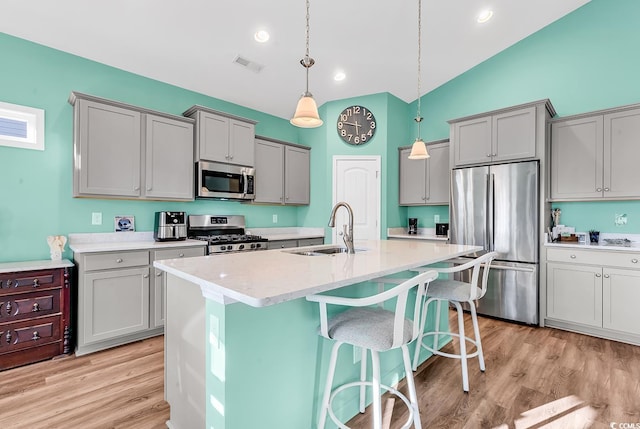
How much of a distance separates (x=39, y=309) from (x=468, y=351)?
362 centimetres

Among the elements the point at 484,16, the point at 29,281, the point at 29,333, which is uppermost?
the point at 484,16

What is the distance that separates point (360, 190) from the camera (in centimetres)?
468

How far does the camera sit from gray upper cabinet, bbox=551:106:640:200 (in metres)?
3.11

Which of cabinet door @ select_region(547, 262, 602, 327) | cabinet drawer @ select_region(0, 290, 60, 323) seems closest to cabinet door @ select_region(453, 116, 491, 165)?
cabinet door @ select_region(547, 262, 602, 327)

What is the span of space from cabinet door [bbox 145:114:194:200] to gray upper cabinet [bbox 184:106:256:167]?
13 cm

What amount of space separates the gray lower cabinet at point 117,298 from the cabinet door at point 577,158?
14.1 ft

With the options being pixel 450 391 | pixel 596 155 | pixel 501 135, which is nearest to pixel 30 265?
pixel 450 391

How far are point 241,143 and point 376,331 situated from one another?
3216 mm

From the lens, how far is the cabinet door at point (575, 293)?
3066mm

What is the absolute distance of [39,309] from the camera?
2.50 m

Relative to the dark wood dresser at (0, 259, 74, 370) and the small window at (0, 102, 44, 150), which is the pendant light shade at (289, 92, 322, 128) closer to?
the dark wood dresser at (0, 259, 74, 370)

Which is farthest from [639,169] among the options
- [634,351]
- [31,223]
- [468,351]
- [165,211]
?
[31,223]

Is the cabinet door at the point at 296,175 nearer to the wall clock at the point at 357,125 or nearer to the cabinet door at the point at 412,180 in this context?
the wall clock at the point at 357,125

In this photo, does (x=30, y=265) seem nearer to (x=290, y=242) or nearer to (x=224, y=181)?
(x=224, y=181)
